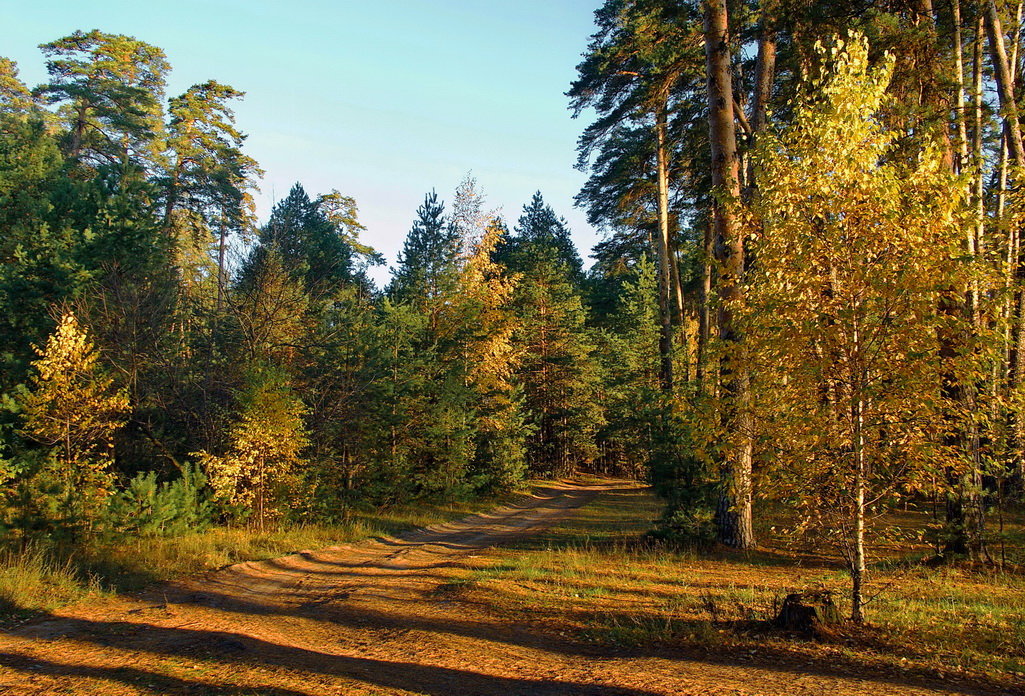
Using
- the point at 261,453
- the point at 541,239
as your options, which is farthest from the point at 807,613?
the point at 541,239

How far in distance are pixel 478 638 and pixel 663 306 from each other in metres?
18.8

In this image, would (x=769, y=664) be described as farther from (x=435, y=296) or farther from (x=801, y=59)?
(x=435, y=296)

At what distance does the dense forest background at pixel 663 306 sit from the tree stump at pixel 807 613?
0.40 meters

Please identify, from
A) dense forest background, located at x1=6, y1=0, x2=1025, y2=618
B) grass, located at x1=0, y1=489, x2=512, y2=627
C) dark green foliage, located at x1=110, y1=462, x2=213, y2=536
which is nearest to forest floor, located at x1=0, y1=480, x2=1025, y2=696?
grass, located at x1=0, y1=489, x2=512, y2=627

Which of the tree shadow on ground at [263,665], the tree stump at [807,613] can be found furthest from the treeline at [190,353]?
the tree stump at [807,613]

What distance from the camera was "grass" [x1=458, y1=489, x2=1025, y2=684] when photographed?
6.21 metres

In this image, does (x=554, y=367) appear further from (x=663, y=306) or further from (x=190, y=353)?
(x=190, y=353)

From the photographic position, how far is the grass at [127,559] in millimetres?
8750

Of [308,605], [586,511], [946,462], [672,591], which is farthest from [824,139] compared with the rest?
[586,511]

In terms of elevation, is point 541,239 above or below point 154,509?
above

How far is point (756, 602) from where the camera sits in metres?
8.07

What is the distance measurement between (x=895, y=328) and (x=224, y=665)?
308 inches

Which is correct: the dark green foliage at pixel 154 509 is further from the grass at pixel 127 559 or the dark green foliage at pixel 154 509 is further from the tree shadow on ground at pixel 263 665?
the tree shadow on ground at pixel 263 665

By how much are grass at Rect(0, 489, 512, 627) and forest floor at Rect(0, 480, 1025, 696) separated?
48 cm
